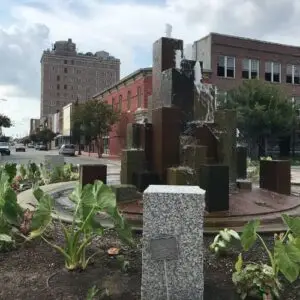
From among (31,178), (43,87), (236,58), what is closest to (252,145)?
(236,58)

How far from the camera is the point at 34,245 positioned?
6227mm

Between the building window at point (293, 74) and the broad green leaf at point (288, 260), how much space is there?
5284 centimetres

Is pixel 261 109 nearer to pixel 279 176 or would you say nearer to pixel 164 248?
pixel 279 176

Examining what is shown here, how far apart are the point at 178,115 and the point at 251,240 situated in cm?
556

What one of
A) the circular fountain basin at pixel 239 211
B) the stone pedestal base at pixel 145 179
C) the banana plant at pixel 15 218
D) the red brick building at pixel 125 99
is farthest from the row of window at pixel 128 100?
the banana plant at pixel 15 218

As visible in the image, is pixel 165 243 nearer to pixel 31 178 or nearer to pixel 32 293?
pixel 32 293

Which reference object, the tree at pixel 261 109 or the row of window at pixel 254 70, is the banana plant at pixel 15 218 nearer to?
the tree at pixel 261 109

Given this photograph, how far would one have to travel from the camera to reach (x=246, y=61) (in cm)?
5228

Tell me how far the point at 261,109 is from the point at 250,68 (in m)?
13.0

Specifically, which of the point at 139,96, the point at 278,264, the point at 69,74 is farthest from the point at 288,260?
the point at 69,74

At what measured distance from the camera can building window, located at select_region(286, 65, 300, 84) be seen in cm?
5466

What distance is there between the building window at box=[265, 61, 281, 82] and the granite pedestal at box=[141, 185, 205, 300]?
51.1m

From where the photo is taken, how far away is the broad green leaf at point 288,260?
4172mm

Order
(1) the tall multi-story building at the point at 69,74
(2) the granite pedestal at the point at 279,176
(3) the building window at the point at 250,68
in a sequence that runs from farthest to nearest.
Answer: (1) the tall multi-story building at the point at 69,74 < (3) the building window at the point at 250,68 < (2) the granite pedestal at the point at 279,176
